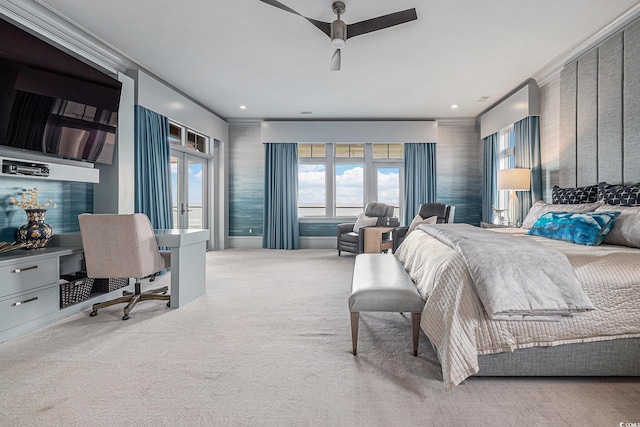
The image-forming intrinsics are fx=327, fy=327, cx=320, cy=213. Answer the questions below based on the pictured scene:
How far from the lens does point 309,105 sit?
5.95 m

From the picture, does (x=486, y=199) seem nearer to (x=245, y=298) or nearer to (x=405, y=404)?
(x=245, y=298)

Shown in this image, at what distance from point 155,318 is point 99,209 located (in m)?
1.77

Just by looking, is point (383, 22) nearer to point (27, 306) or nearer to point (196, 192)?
point (27, 306)

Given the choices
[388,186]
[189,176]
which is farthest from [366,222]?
[189,176]

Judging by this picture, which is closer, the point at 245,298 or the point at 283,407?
the point at 283,407

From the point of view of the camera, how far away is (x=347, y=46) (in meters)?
3.70

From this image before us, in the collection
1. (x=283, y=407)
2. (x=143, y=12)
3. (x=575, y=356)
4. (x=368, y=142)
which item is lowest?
(x=283, y=407)

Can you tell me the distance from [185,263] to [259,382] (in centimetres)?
174

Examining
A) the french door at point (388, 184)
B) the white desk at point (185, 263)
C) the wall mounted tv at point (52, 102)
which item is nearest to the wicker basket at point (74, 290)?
the white desk at point (185, 263)

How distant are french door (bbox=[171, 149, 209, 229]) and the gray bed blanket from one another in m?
4.73

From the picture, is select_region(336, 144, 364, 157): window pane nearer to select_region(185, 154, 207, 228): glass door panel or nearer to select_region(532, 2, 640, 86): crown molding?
select_region(185, 154, 207, 228): glass door panel

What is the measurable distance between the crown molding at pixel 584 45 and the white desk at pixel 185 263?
456 centimetres

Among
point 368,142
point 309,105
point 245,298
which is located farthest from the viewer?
point 368,142

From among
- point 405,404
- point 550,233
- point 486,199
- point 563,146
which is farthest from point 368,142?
point 405,404
